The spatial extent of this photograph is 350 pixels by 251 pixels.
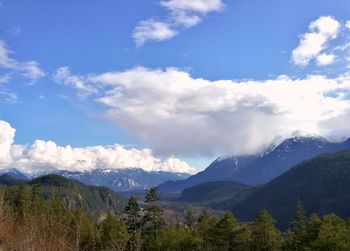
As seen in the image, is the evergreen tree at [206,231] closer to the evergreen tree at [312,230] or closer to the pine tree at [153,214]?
the pine tree at [153,214]

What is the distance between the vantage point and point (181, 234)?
7025cm

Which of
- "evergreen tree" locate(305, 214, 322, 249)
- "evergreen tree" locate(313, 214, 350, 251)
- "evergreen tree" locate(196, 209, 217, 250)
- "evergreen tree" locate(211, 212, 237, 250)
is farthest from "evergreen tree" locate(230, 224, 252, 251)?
"evergreen tree" locate(313, 214, 350, 251)

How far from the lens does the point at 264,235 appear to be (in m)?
68.1

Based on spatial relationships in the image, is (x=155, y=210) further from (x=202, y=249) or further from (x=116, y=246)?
(x=116, y=246)

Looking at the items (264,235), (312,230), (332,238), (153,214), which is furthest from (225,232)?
(332,238)

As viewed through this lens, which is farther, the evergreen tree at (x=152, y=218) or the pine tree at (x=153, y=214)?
the pine tree at (x=153, y=214)

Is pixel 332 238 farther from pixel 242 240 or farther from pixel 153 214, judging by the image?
pixel 153 214

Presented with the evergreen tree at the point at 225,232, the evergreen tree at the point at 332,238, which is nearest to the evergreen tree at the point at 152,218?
the evergreen tree at the point at 225,232

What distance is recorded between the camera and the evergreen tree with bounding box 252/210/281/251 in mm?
68062

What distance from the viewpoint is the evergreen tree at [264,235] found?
223 feet

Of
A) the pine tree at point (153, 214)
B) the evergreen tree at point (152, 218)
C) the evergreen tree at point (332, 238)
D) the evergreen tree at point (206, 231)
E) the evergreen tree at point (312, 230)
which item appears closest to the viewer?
the evergreen tree at point (332, 238)

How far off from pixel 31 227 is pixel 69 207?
614mm

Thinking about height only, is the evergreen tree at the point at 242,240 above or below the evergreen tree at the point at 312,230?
below

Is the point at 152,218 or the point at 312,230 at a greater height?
the point at 152,218
